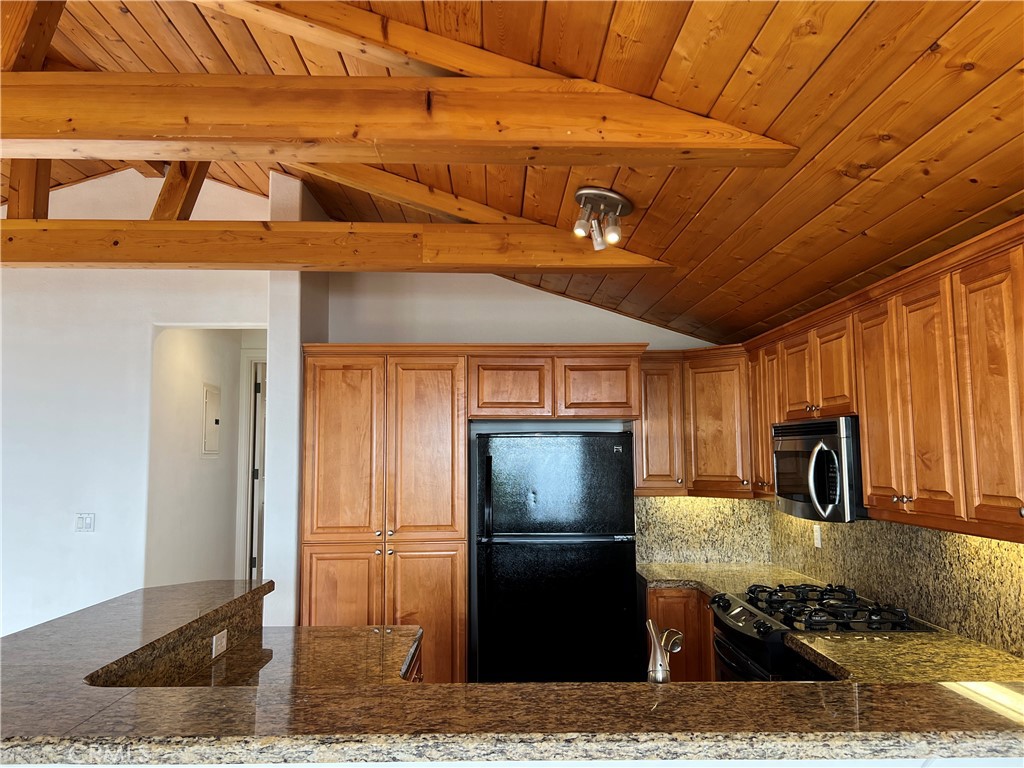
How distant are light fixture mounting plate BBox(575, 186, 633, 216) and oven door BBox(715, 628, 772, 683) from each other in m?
1.80

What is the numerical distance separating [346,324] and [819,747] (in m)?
3.87

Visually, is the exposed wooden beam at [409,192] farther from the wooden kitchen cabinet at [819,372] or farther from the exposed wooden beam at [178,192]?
the wooden kitchen cabinet at [819,372]

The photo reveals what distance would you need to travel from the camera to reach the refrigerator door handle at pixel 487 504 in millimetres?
3781

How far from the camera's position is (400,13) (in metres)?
2.20

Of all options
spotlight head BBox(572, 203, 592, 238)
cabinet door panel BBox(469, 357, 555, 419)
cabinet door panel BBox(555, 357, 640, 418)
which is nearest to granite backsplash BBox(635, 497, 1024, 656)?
cabinet door panel BBox(555, 357, 640, 418)

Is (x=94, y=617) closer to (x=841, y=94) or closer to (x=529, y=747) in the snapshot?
(x=529, y=747)

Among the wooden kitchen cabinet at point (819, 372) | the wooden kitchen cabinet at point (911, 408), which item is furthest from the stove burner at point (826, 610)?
the wooden kitchen cabinet at point (819, 372)

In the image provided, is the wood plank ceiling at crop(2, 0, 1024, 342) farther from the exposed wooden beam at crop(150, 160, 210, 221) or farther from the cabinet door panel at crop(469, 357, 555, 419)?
the cabinet door panel at crop(469, 357, 555, 419)

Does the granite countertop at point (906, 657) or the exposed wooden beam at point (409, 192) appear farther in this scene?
the exposed wooden beam at point (409, 192)

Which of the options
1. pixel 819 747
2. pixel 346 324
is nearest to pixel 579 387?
pixel 346 324

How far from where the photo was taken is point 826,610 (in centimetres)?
286

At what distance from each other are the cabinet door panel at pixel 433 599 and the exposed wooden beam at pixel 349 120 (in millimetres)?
2361

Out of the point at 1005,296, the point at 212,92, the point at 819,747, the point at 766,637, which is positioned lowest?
the point at 766,637

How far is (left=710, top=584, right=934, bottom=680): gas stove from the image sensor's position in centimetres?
267
